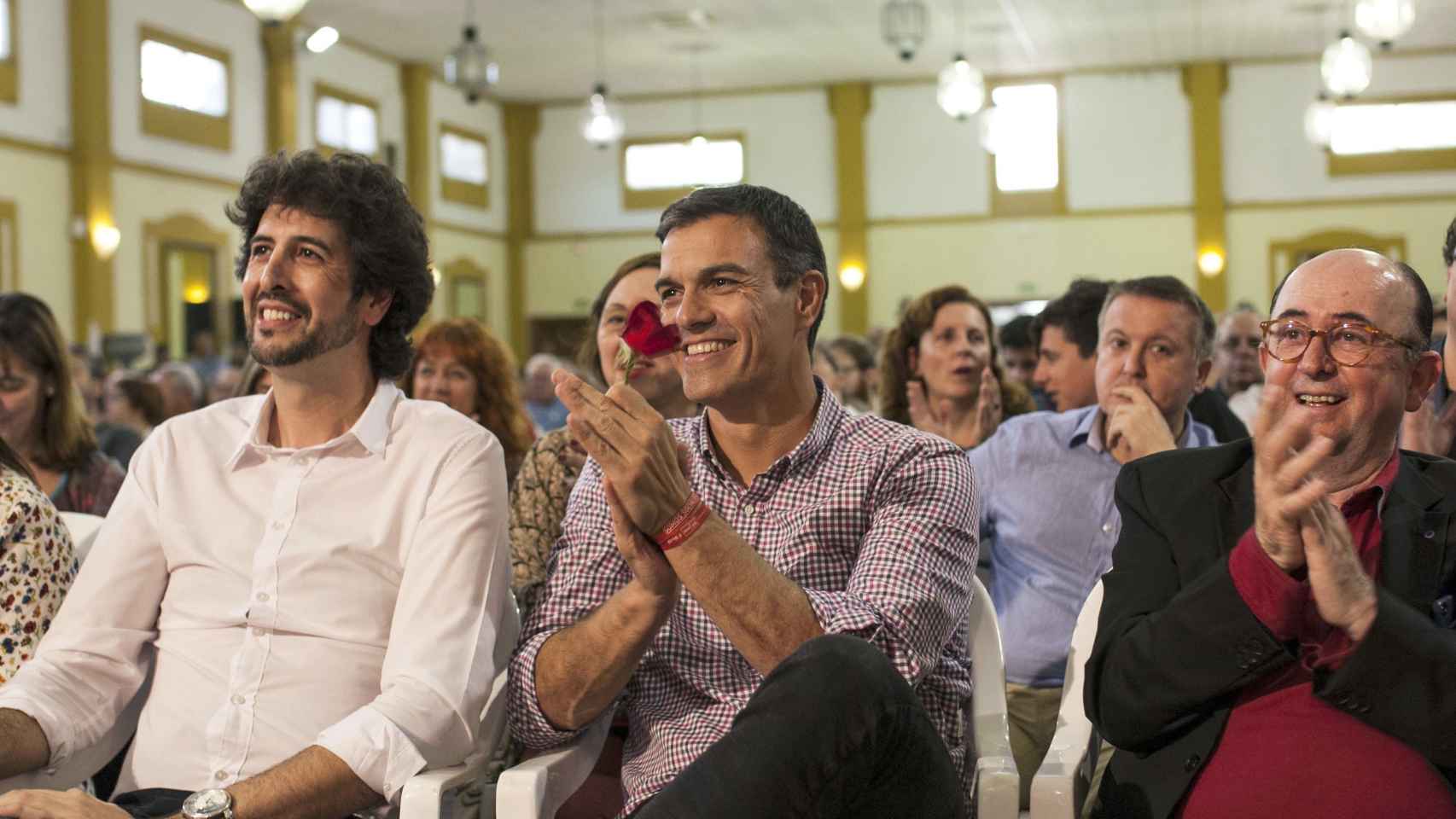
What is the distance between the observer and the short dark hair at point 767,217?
2.09 meters

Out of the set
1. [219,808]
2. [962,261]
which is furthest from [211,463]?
[962,261]

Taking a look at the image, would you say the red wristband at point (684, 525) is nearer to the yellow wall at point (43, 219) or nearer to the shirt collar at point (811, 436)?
the shirt collar at point (811, 436)

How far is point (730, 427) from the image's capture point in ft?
7.07

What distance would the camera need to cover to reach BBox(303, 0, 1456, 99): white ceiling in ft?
47.5

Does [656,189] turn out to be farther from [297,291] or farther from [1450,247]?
[297,291]

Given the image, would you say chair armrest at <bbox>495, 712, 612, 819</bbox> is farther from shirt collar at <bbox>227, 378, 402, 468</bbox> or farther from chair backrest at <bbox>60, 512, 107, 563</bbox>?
chair backrest at <bbox>60, 512, 107, 563</bbox>

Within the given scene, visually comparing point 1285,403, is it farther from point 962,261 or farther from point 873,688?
point 962,261

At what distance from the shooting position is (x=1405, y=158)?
17016mm

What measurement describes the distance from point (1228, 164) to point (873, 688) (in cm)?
1717

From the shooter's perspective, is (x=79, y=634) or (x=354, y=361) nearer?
(x=79, y=634)

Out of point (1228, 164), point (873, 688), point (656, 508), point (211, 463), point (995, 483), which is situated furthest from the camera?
point (1228, 164)

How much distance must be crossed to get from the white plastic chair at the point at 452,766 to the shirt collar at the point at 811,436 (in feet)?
1.33

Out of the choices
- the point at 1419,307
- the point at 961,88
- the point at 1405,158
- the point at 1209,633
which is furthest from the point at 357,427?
the point at 1405,158

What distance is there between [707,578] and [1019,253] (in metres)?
16.7
